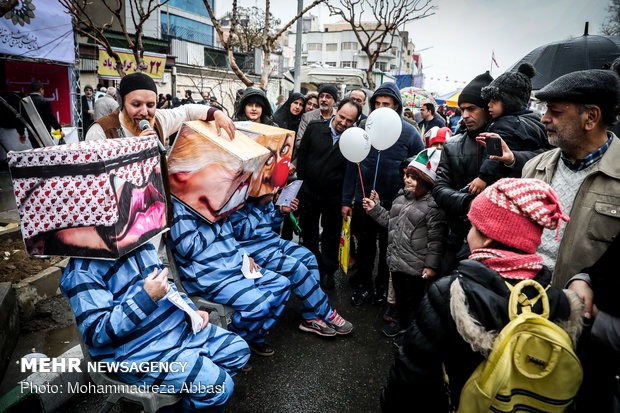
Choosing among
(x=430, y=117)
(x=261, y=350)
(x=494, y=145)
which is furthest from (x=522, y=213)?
(x=430, y=117)

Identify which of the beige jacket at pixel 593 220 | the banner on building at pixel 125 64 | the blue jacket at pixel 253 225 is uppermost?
the banner on building at pixel 125 64

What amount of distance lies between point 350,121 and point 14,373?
367 cm

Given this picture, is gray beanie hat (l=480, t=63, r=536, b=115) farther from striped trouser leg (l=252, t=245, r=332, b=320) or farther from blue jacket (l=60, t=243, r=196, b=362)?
blue jacket (l=60, t=243, r=196, b=362)

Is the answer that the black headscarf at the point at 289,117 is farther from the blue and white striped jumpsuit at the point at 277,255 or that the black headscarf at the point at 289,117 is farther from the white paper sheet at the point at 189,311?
the white paper sheet at the point at 189,311

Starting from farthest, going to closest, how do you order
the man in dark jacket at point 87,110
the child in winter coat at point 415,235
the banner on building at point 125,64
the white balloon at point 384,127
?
the banner on building at point 125,64 → the man in dark jacket at point 87,110 → the white balloon at point 384,127 → the child in winter coat at point 415,235

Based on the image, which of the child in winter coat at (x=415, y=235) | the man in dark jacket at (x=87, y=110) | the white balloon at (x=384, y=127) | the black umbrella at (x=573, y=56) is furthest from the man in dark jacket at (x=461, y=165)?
the man in dark jacket at (x=87, y=110)

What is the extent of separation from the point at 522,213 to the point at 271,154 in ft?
6.83

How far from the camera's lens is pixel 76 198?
1.58m

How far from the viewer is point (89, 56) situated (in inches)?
667

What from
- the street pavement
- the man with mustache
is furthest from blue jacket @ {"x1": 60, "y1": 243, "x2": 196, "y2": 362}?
the man with mustache

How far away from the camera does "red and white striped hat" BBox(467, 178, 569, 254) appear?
133 cm

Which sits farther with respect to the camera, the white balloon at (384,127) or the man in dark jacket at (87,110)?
the man in dark jacket at (87,110)

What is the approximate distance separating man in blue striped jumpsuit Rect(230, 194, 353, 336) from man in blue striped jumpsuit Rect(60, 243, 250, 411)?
1140 mm

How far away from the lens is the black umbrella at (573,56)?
16.5 ft
